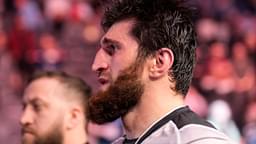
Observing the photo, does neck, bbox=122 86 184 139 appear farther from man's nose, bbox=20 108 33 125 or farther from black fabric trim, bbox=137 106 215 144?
man's nose, bbox=20 108 33 125

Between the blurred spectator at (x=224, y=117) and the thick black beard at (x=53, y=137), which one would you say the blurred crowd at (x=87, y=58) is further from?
the thick black beard at (x=53, y=137)

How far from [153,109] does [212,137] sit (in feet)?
0.69

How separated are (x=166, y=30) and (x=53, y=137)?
3.28 ft

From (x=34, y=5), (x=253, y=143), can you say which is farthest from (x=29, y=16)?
(x=253, y=143)

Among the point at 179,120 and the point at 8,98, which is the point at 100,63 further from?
the point at 8,98

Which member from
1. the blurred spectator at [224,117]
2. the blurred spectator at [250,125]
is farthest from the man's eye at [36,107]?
the blurred spectator at [250,125]

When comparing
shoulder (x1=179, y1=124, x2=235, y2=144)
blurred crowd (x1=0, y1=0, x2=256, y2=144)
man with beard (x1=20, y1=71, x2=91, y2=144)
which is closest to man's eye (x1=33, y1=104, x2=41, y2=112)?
man with beard (x1=20, y1=71, x2=91, y2=144)

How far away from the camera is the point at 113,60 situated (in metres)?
2.07

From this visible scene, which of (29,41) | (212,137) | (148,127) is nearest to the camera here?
(212,137)

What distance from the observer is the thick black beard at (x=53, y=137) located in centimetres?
293

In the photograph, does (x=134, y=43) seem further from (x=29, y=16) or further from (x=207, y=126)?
(x=29, y=16)

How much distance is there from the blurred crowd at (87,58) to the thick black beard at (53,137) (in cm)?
325

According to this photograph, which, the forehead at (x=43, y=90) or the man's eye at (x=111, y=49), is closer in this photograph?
the man's eye at (x=111, y=49)

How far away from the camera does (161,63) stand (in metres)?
2.05
